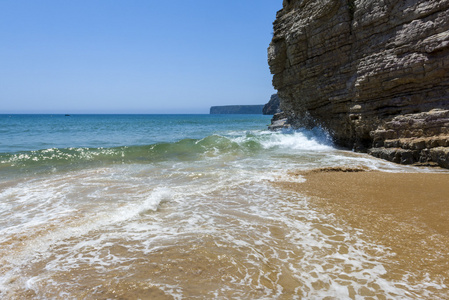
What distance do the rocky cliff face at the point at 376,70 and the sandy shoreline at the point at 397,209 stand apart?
2683 mm

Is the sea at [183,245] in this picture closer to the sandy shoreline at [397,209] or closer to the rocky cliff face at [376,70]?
the sandy shoreline at [397,209]

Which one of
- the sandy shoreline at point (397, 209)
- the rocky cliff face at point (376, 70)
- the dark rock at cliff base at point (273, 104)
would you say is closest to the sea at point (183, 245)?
the sandy shoreline at point (397, 209)

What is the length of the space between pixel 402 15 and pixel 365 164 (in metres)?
5.65

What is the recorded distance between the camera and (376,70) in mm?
11250

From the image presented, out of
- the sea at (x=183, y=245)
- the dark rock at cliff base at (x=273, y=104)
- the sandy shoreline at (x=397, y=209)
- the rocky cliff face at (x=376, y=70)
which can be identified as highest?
the dark rock at cliff base at (x=273, y=104)

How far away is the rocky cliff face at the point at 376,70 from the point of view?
9.66m

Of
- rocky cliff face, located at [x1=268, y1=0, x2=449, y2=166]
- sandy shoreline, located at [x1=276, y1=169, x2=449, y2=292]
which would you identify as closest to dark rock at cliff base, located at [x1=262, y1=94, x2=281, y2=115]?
rocky cliff face, located at [x1=268, y1=0, x2=449, y2=166]

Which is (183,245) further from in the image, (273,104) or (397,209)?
(273,104)

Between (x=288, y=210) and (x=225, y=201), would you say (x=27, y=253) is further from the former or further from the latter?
(x=288, y=210)

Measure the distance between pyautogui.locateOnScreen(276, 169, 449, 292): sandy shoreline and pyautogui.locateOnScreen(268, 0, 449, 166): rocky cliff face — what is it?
268 centimetres

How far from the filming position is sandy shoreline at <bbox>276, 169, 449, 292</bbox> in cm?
346

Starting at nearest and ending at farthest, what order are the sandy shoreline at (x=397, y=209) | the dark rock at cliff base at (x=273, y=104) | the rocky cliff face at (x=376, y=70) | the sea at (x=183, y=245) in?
the sea at (x=183, y=245) < the sandy shoreline at (x=397, y=209) < the rocky cliff face at (x=376, y=70) < the dark rock at cliff base at (x=273, y=104)

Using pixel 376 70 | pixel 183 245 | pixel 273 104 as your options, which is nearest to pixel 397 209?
pixel 183 245

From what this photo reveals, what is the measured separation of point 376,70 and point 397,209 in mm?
7835
